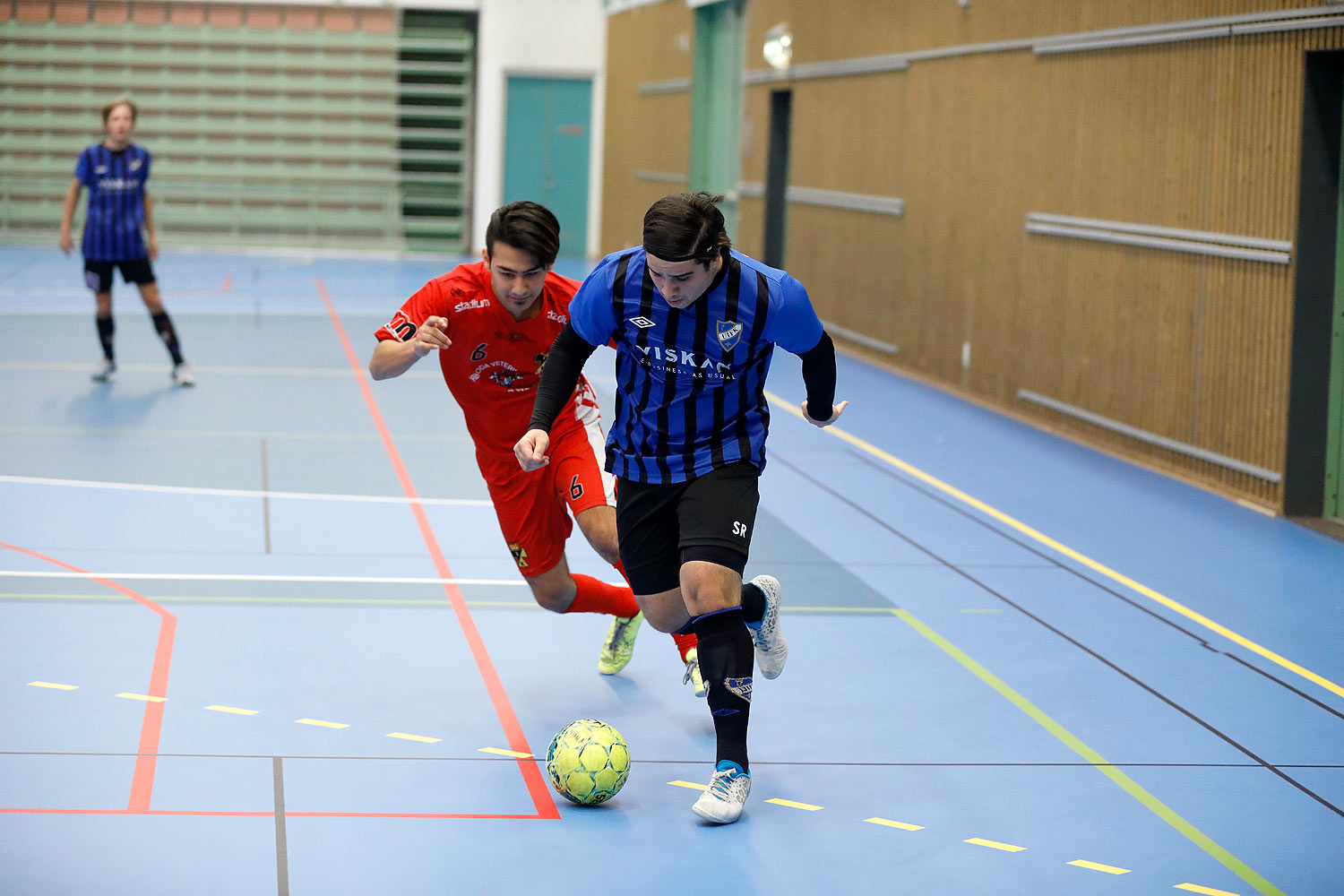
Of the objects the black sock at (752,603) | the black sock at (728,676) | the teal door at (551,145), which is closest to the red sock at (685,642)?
the black sock at (752,603)

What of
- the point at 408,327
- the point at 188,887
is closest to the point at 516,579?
the point at 408,327

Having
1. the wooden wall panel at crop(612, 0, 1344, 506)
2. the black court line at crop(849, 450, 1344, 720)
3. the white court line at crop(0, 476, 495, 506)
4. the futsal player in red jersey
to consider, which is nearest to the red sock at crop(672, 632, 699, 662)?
the futsal player in red jersey

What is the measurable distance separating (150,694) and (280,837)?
1.27 meters

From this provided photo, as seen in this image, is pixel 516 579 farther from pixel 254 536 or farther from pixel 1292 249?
pixel 1292 249

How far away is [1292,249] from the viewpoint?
26.3 ft

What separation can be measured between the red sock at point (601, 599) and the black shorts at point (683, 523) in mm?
812

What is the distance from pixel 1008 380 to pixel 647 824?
814cm

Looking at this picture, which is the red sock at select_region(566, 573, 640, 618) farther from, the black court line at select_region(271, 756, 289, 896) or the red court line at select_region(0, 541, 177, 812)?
the red court line at select_region(0, 541, 177, 812)

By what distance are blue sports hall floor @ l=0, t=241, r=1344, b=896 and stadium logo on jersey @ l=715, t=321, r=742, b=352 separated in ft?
4.24

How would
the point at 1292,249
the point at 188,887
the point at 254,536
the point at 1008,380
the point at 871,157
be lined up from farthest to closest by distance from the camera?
the point at 871,157
the point at 1008,380
the point at 1292,249
the point at 254,536
the point at 188,887

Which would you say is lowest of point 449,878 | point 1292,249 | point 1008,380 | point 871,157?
point 449,878

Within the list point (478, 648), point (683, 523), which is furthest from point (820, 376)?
point (478, 648)

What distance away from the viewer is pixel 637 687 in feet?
16.8

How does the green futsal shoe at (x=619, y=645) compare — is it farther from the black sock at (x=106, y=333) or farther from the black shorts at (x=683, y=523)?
the black sock at (x=106, y=333)
